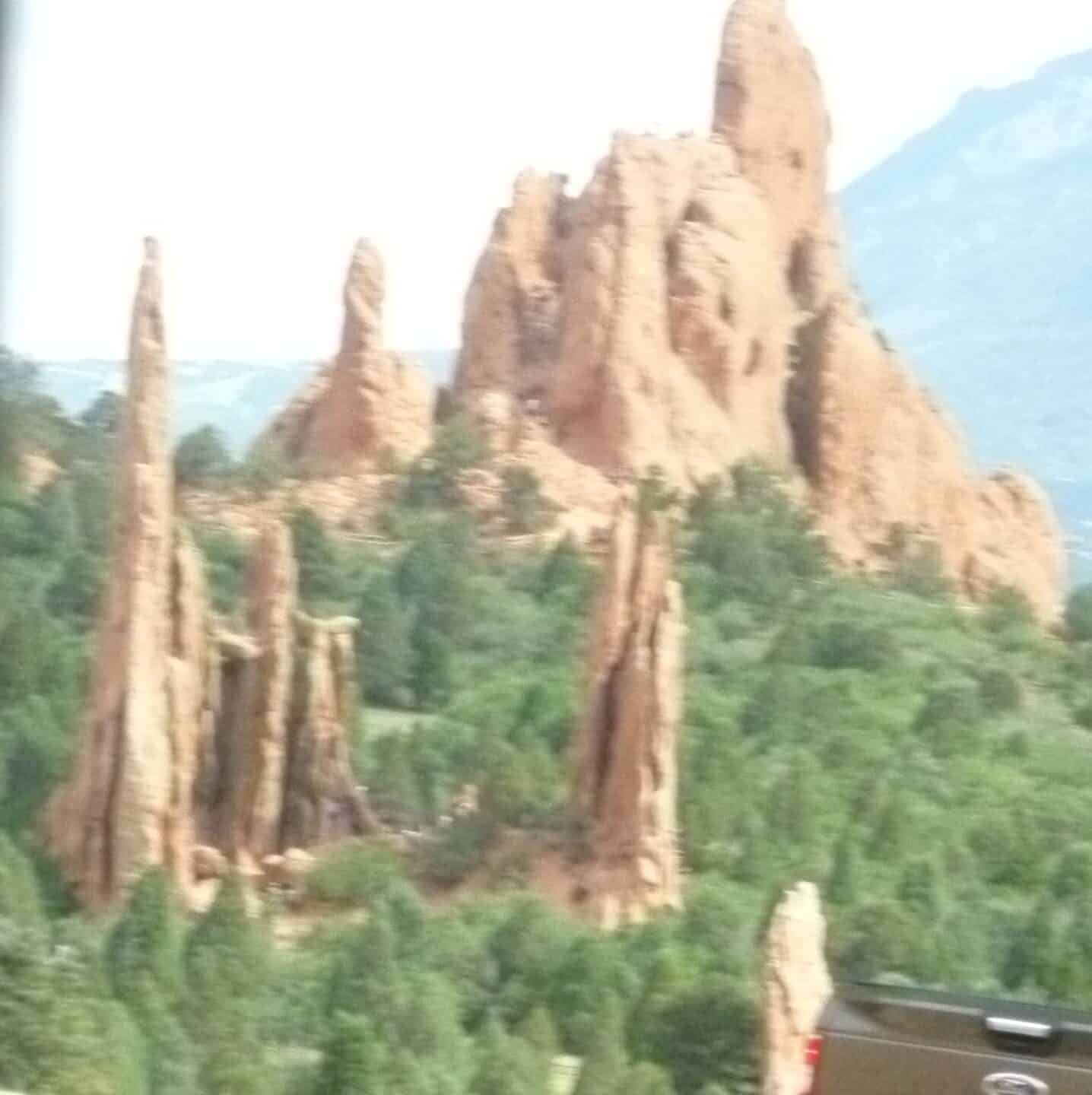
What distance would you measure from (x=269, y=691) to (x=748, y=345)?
3.04 ft

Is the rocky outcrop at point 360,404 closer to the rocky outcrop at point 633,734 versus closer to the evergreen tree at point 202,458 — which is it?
the evergreen tree at point 202,458

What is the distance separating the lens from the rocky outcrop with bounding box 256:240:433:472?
11.1 ft

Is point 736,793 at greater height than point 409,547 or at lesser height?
lesser

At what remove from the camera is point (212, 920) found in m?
3.36

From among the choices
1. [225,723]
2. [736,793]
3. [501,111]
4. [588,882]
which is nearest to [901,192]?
[501,111]

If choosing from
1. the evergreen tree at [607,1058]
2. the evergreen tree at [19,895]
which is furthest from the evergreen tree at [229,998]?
the evergreen tree at [607,1058]

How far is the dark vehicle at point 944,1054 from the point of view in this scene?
258cm

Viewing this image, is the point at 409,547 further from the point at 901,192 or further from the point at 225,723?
the point at 901,192

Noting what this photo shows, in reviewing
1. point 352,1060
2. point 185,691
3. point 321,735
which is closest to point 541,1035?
point 352,1060

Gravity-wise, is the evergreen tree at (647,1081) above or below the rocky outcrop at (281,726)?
below

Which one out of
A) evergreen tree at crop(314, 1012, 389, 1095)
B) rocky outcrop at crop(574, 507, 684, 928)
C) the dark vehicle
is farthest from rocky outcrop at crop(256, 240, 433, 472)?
the dark vehicle

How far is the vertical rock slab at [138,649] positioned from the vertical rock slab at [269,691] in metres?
0.14

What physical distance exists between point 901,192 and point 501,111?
2.08ft

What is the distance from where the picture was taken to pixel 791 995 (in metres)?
3.07
